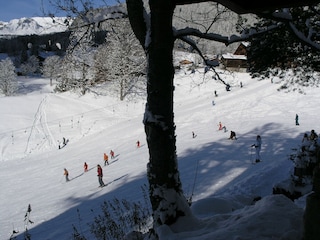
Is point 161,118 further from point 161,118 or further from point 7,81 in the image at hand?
point 7,81

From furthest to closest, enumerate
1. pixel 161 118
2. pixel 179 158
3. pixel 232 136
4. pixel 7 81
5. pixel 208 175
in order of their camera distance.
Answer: pixel 7 81, pixel 232 136, pixel 179 158, pixel 208 175, pixel 161 118

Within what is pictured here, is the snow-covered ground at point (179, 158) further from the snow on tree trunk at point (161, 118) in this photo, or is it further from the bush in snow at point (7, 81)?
the bush in snow at point (7, 81)

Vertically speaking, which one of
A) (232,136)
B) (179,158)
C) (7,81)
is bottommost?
(179,158)

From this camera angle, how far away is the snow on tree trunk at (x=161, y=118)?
3469mm

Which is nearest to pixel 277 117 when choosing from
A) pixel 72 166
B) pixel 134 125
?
pixel 134 125

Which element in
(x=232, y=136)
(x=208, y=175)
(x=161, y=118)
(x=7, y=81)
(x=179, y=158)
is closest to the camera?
(x=161, y=118)

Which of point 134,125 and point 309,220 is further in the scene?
point 134,125

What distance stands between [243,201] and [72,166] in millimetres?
17904

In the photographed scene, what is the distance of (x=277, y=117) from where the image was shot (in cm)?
2697

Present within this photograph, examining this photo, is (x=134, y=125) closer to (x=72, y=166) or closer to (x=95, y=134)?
(x=95, y=134)

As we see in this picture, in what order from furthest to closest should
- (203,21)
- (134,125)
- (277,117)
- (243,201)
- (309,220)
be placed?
(134,125) < (277,117) < (243,201) < (203,21) < (309,220)

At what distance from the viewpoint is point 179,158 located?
57.5 feet

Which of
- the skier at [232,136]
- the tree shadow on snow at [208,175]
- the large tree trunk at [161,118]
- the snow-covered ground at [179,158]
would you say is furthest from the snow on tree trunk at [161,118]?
the skier at [232,136]

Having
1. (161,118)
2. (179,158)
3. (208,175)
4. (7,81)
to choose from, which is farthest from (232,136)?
(7,81)
